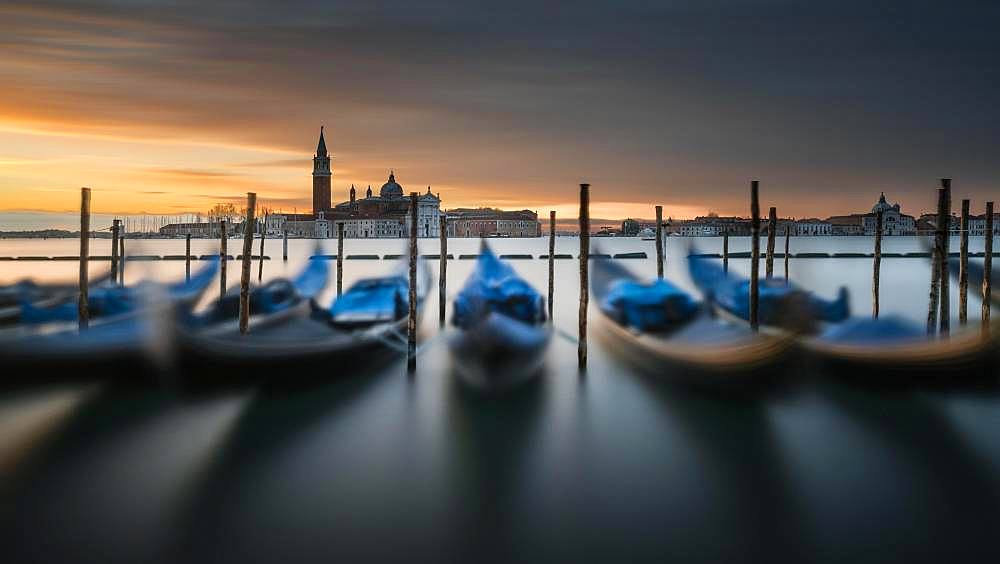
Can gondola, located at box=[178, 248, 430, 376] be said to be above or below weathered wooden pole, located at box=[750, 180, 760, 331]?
below

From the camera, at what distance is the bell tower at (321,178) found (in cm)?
8731

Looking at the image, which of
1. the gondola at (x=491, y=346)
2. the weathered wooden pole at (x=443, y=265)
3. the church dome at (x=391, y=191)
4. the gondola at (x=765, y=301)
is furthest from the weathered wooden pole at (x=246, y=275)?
the church dome at (x=391, y=191)

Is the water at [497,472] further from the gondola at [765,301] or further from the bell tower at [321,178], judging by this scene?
the bell tower at [321,178]

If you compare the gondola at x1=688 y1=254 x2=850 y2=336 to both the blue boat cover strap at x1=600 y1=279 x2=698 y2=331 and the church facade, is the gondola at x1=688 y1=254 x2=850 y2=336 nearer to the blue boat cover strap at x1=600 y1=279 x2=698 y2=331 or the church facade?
the blue boat cover strap at x1=600 y1=279 x2=698 y2=331

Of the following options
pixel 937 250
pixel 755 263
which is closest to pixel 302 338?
pixel 755 263

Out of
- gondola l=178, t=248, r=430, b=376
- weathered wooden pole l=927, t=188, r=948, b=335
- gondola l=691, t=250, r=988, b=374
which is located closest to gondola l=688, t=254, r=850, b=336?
gondola l=691, t=250, r=988, b=374

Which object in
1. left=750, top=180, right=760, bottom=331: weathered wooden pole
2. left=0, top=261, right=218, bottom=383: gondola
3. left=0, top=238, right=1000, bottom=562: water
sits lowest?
left=0, top=238, right=1000, bottom=562: water

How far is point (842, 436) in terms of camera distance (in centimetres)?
599

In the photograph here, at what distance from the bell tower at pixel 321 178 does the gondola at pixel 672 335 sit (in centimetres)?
7979

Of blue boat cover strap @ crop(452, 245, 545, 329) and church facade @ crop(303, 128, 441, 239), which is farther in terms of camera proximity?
church facade @ crop(303, 128, 441, 239)

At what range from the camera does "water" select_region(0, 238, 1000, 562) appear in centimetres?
404

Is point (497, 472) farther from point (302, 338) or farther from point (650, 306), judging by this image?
point (650, 306)

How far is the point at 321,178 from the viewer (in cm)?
8794

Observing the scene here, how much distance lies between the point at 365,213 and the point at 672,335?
269 ft
